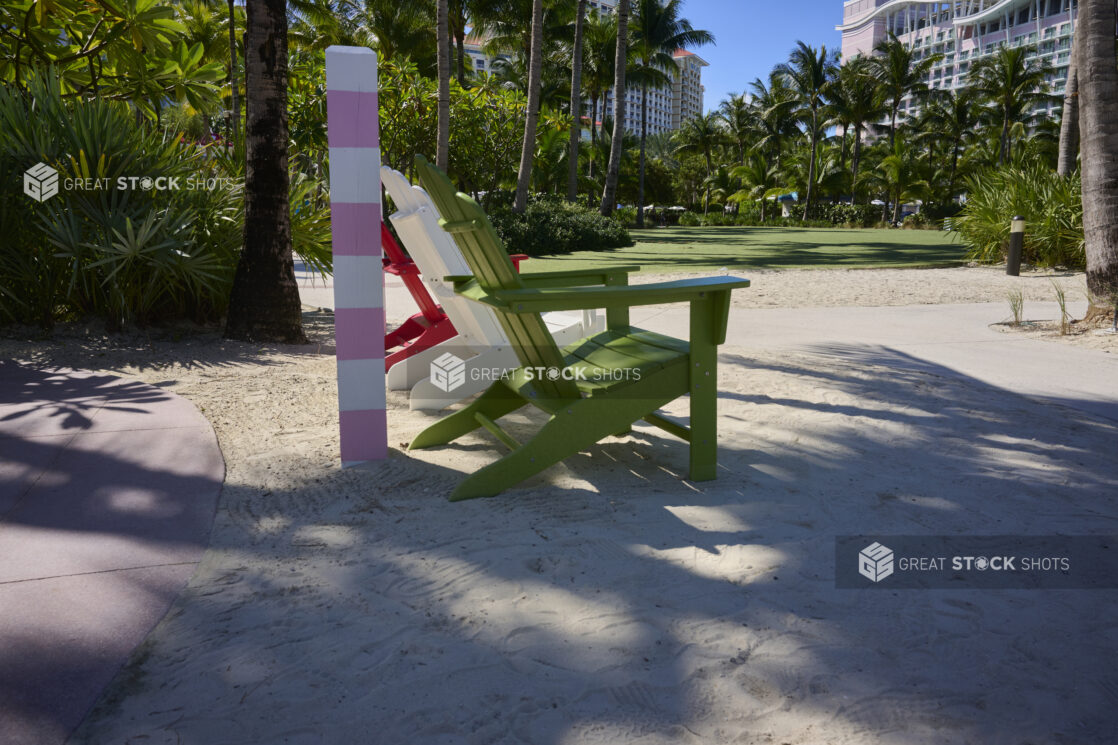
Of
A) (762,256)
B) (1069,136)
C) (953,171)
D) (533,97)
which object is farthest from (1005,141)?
(533,97)

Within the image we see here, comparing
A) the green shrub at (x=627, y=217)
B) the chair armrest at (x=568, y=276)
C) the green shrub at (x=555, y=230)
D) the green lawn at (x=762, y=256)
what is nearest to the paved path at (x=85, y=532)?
the chair armrest at (x=568, y=276)

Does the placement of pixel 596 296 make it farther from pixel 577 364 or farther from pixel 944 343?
pixel 944 343

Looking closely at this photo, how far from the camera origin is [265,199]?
602 cm

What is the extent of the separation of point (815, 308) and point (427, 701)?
26.0 feet

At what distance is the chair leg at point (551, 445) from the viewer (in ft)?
9.89

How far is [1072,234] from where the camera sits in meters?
12.5

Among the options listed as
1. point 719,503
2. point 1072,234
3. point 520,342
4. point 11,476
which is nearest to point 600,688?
point 719,503

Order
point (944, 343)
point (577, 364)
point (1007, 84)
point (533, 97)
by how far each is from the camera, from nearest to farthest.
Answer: point (577, 364) → point (944, 343) → point (533, 97) → point (1007, 84)

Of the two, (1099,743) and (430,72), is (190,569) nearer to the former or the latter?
(1099,743)

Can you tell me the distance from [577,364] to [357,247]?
1.08 metres

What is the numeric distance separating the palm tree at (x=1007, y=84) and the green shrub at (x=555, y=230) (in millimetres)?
38653

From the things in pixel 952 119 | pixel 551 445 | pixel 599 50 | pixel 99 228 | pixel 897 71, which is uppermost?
pixel 897 71

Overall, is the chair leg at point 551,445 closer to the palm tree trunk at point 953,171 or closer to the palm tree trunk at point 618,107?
the palm tree trunk at point 618,107

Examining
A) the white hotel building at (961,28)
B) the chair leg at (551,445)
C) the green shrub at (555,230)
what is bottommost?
the chair leg at (551,445)
